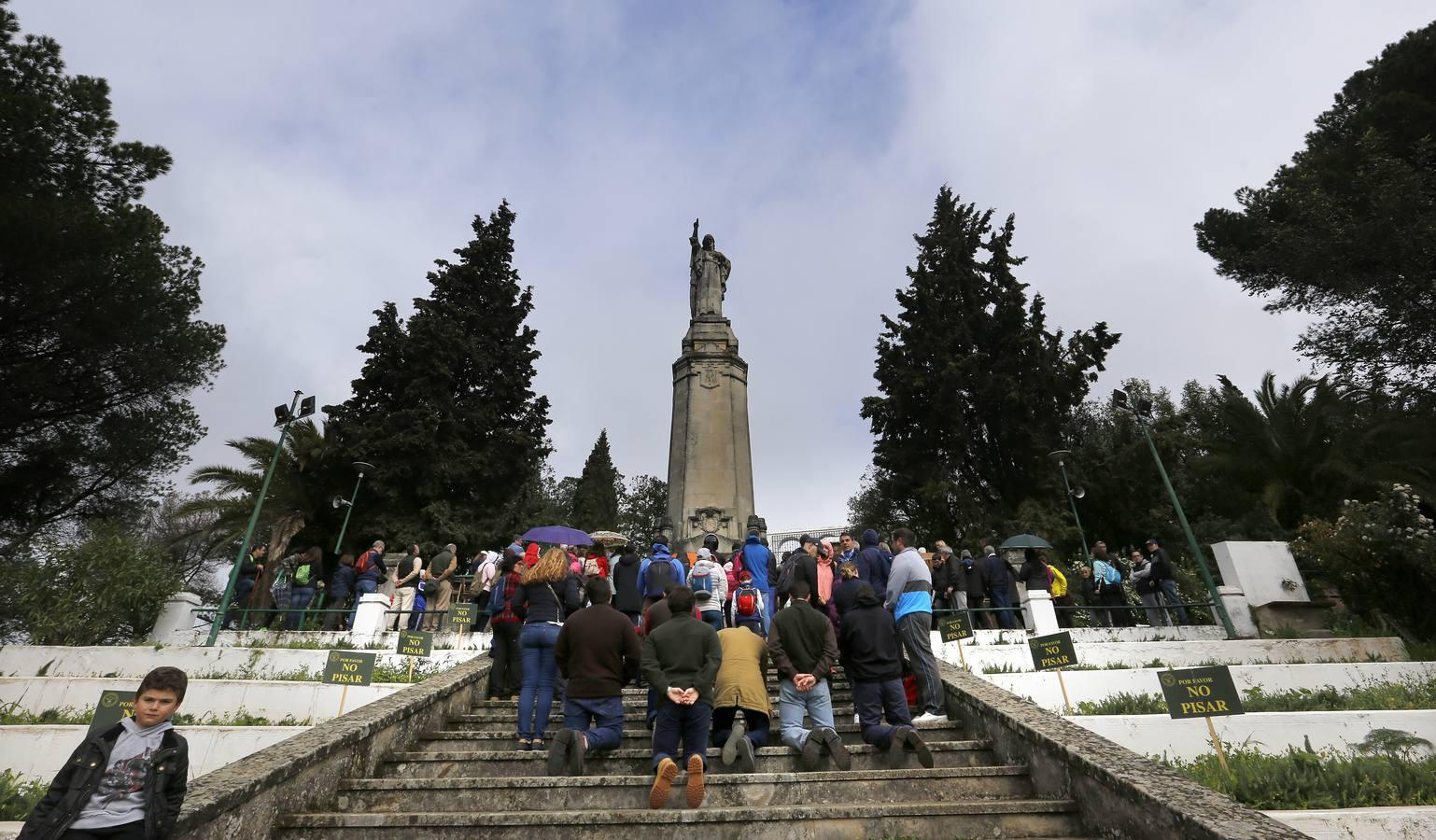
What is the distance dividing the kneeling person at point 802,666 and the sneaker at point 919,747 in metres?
0.49

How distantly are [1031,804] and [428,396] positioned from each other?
21.3 meters

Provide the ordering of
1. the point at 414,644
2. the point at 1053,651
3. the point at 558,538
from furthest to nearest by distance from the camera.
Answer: the point at 558,538, the point at 414,644, the point at 1053,651

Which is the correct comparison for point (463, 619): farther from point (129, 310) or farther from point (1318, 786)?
point (129, 310)

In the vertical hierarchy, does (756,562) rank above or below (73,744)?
above

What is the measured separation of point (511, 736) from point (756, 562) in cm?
412

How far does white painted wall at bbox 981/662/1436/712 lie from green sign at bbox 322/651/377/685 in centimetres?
715

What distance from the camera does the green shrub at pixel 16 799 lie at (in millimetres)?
5547

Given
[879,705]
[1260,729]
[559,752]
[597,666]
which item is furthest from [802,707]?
[1260,729]

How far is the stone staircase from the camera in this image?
4.09 meters

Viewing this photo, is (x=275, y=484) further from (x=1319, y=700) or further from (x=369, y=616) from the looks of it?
(x=1319, y=700)

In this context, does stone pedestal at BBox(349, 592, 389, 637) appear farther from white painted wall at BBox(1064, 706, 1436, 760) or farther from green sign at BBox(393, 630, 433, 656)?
white painted wall at BBox(1064, 706, 1436, 760)

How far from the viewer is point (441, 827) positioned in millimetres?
4109

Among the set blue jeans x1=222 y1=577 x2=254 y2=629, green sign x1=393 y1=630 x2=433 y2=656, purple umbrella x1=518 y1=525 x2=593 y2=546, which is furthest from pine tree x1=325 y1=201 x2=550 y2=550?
green sign x1=393 y1=630 x2=433 y2=656

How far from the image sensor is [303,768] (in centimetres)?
457
